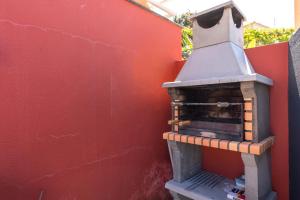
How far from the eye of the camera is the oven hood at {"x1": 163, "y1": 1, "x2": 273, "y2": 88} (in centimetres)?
182

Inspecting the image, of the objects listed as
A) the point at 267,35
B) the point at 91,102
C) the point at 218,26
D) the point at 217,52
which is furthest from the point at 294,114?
the point at 267,35

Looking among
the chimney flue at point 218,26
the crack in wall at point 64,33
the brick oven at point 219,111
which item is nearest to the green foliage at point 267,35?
the chimney flue at point 218,26

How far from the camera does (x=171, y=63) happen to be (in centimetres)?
291

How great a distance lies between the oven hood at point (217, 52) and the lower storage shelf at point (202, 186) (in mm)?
1084

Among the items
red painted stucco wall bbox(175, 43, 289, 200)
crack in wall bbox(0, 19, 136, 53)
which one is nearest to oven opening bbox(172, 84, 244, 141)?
red painted stucco wall bbox(175, 43, 289, 200)

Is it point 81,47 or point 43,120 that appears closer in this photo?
point 43,120

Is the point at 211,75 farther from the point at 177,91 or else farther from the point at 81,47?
the point at 81,47

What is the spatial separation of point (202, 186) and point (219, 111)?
0.84 meters

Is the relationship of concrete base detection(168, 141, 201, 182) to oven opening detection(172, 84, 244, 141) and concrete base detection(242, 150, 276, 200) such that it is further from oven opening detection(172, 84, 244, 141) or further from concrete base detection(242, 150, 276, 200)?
concrete base detection(242, 150, 276, 200)

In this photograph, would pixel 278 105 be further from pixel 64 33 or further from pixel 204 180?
pixel 64 33

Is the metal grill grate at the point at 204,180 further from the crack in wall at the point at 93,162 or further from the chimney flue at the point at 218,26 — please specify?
the chimney flue at the point at 218,26

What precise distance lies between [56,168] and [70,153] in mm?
156

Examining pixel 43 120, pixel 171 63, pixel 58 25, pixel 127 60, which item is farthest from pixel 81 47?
pixel 171 63

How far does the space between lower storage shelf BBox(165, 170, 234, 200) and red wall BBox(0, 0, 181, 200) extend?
0.49 metres
